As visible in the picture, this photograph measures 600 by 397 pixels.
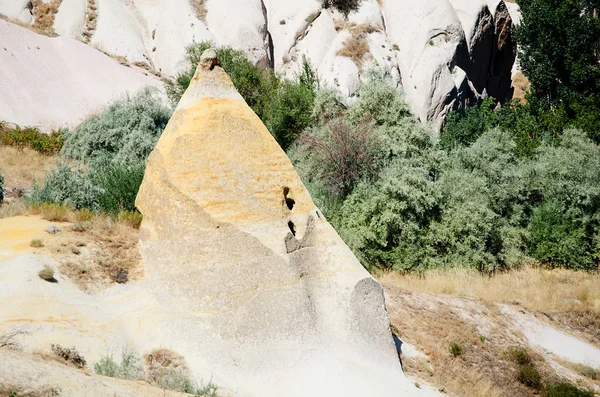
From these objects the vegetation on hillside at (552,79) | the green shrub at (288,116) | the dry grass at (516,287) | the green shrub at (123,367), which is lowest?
the dry grass at (516,287)

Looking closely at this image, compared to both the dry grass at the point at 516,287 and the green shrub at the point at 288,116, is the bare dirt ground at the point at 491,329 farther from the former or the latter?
the green shrub at the point at 288,116

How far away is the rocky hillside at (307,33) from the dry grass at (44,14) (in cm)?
5

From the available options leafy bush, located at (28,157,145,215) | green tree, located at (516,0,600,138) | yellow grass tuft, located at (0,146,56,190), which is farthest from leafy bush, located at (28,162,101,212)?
green tree, located at (516,0,600,138)

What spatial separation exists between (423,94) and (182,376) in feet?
82.0

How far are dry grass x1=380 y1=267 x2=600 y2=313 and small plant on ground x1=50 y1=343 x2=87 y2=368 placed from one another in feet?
33.3

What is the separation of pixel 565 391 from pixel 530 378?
0.70 meters

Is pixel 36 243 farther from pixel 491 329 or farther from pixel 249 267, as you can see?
pixel 491 329

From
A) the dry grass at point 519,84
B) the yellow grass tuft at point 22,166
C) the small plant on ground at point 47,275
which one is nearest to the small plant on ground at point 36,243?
the small plant on ground at point 47,275

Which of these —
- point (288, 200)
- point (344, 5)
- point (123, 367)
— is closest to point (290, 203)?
point (288, 200)

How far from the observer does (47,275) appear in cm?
800

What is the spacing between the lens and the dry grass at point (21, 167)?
17.0m

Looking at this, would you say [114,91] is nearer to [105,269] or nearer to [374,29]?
[374,29]

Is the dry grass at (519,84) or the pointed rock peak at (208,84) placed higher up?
the dry grass at (519,84)

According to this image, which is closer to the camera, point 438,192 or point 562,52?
point 438,192
